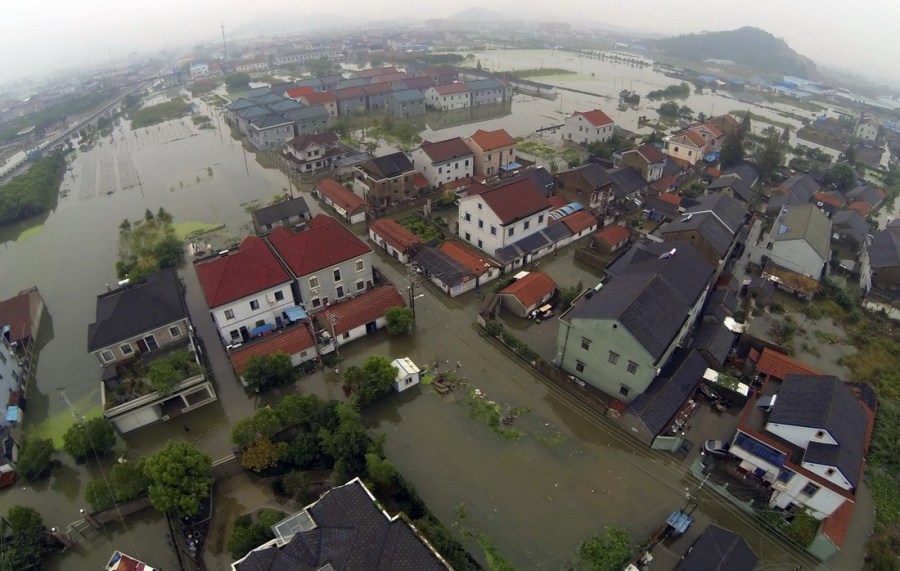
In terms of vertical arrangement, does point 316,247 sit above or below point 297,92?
below

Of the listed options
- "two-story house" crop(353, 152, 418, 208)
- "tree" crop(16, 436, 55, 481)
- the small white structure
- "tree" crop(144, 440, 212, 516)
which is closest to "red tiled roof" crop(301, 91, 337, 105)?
"two-story house" crop(353, 152, 418, 208)

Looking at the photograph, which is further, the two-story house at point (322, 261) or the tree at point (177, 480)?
the two-story house at point (322, 261)

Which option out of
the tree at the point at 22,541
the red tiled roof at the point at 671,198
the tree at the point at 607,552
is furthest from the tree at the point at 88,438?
the red tiled roof at the point at 671,198

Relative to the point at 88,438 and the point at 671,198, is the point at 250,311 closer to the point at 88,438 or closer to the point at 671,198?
the point at 88,438

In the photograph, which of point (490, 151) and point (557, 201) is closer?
point (557, 201)

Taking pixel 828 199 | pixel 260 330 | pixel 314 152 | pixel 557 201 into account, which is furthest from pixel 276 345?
pixel 828 199

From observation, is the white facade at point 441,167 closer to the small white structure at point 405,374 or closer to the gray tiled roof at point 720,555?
the small white structure at point 405,374

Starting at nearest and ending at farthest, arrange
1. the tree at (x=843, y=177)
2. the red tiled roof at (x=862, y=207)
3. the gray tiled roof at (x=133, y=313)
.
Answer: the gray tiled roof at (x=133, y=313) < the red tiled roof at (x=862, y=207) < the tree at (x=843, y=177)

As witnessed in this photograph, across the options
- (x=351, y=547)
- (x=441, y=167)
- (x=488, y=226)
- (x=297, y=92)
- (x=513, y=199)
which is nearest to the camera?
(x=351, y=547)
